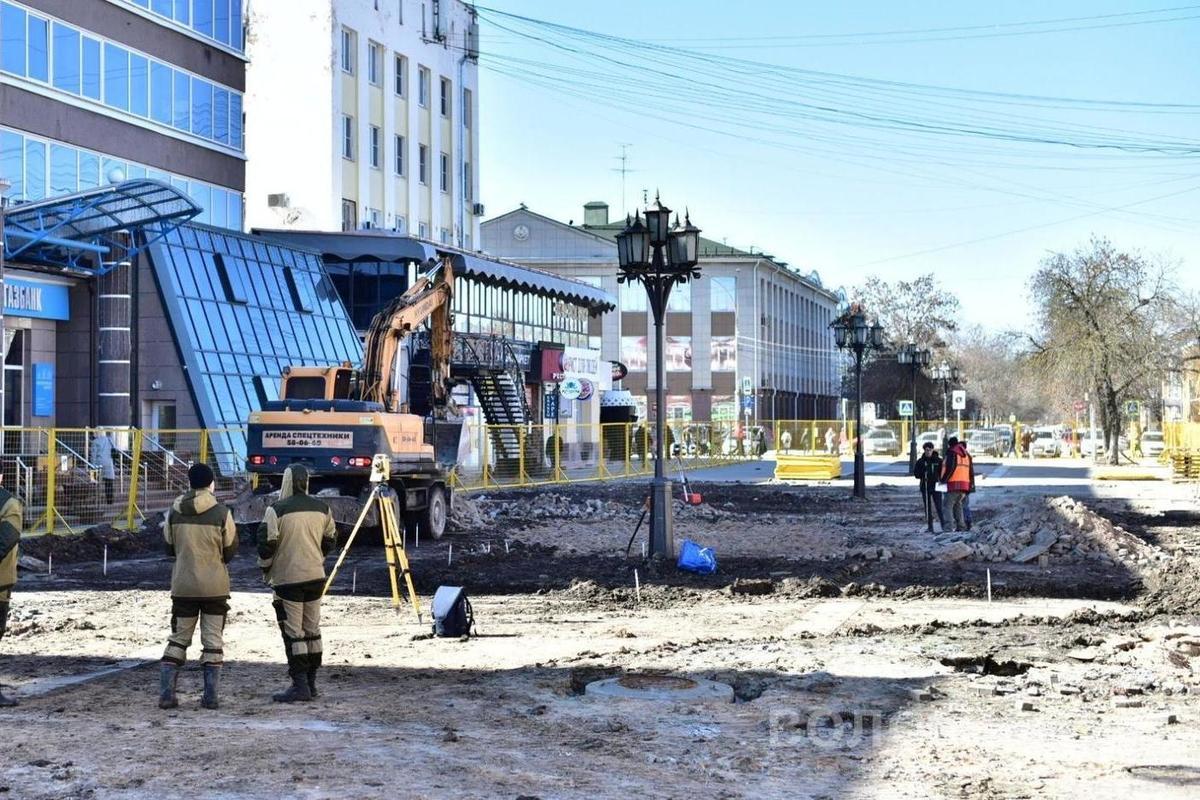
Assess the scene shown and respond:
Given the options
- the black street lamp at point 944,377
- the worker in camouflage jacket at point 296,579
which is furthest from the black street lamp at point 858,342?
the black street lamp at point 944,377

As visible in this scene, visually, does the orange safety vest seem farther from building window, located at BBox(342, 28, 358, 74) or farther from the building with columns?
the building with columns

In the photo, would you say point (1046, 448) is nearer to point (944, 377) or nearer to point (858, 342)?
point (944, 377)

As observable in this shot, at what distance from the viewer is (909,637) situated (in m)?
14.0

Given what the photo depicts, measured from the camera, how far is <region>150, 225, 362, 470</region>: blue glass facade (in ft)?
122

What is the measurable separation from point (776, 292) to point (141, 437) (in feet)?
250

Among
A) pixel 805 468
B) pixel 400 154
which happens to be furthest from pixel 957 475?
pixel 400 154

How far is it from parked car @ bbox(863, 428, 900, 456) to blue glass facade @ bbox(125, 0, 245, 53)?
138ft

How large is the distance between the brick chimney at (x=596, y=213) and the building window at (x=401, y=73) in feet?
139

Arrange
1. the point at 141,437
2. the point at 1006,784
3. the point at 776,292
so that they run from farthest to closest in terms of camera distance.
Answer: the point at 776,292 → the point at 141,437 → the point at 1006,784

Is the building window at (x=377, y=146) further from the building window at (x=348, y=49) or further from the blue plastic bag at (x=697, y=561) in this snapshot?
the blue plastic bag at (x=697, y=561)

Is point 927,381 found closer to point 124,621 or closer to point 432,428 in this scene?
point 432,428

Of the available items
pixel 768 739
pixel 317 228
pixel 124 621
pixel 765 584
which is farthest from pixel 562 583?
pixel 317 228

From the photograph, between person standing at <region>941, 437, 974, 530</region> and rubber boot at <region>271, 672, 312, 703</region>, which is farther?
person standing at <region>941, 437, 974, 530</region>

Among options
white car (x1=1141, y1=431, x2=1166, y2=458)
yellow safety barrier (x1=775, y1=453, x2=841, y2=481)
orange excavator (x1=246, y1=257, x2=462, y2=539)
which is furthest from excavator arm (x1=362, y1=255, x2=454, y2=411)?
white car (x1=1141, y1=431, x2=1166, y2=458)
